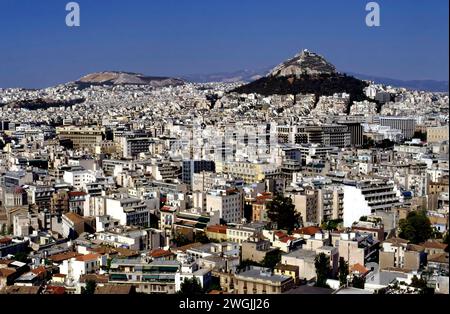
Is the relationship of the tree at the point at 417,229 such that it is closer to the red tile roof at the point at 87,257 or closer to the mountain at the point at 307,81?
the red tile roof at the point at 87,257

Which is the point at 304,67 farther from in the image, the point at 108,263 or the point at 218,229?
the point at 108,263

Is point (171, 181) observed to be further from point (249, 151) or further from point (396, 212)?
point (396, 212)

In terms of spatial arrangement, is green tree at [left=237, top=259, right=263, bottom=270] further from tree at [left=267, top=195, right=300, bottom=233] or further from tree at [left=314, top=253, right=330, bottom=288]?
tree at [left=267, top=195, right=300, bottom=233]

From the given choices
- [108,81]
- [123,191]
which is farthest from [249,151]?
[108,81]

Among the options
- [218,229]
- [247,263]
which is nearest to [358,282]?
[247,263]

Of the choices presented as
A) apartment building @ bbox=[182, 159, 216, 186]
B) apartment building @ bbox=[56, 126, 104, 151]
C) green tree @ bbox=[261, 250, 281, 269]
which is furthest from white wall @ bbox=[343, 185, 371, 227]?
apartment building @ bbox=[56, 126, 104, 151]
